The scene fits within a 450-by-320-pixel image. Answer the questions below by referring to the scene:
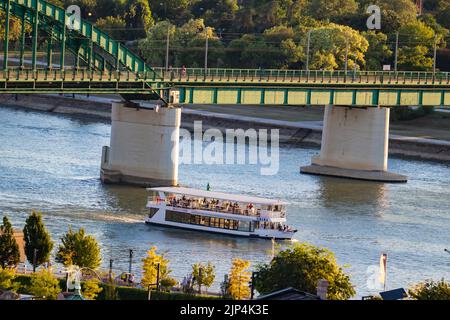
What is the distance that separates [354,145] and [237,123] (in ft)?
88.0

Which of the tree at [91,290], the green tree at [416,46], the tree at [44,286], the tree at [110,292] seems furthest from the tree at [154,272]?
the green tree at [416,46]

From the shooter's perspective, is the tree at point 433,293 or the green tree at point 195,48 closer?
the tree at point 433,293

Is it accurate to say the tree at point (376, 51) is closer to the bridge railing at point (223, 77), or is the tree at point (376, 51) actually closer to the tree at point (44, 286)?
the bridge railing at point (223, 77)

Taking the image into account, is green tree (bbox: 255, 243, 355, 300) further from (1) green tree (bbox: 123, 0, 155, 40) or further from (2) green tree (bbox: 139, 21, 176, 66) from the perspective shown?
(1) green tree (bbox: 123, 0, 155, 40)

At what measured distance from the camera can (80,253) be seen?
64.3 meters

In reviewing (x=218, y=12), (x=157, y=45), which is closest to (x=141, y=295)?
(x=157, y=45)

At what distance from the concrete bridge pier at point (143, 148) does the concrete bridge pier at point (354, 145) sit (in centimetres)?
1286

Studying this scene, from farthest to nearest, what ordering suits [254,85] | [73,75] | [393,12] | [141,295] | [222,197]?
[393,12] → [254,85] → [73,75] → [222,197] → [141,295]

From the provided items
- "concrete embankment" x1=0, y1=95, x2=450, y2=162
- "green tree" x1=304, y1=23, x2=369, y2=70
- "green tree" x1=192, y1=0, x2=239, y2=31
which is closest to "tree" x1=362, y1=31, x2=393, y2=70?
"green tree" x1=304, y1=23, x2=369, y2=70

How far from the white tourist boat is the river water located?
36.8 inches

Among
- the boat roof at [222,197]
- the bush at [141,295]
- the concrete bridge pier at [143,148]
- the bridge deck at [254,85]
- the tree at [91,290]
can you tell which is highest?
the bridge deck at [254,85]

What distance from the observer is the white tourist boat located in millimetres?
81812

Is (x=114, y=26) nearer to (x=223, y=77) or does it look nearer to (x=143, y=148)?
(x=223, y=77)

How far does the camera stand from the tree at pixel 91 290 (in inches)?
2180
